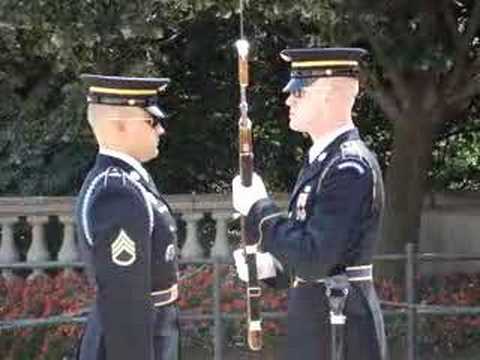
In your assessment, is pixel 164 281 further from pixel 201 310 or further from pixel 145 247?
pixel 201 310

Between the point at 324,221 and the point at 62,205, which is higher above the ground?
the point at 62,205

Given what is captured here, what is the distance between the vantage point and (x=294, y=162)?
10195 mm

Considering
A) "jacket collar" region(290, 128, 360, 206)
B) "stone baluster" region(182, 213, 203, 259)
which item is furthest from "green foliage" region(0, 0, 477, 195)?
"jacket collar" region(290, 128, 360, 206)

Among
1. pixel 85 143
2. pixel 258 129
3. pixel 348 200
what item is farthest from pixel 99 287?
pixel 258 129

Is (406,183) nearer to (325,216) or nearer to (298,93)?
(298,93)

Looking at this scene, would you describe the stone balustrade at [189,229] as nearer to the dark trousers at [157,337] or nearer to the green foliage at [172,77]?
the green foliage at [172,77]

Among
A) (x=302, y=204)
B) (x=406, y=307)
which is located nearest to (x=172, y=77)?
(x=406, y=307)

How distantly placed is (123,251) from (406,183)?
17.3 feet

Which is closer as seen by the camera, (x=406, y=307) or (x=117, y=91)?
(x=117, y=91)

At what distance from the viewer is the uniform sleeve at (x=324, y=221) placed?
354cm

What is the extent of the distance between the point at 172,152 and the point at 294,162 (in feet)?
3.46

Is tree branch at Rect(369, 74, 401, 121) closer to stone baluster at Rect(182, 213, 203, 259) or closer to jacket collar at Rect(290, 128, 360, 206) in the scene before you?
stone baluster at Rect(182, 213, 203, 259)

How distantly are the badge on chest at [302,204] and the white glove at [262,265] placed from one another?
0.16m

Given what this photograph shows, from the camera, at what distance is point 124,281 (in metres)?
3.62
